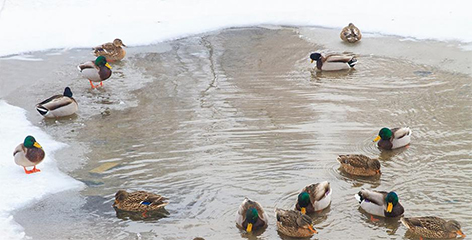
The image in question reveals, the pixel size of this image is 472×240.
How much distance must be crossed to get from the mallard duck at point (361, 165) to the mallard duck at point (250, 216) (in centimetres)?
159

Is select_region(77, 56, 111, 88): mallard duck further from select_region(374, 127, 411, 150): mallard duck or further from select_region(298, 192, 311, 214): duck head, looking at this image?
select_region(298, 192, 311, 214): duck head

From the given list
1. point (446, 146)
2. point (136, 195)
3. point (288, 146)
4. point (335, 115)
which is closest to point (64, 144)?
point (136, 195)

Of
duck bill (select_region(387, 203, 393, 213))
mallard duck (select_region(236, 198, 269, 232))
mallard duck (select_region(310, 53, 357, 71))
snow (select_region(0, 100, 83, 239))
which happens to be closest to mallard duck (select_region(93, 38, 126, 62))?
snow (select_region(0, 100, 83, 239))

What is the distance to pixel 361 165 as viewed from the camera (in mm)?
7672

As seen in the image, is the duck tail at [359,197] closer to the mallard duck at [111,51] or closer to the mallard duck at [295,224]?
the mallard duck at [295,224]

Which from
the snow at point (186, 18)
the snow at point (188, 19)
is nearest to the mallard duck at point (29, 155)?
the snow at point (188, 19)

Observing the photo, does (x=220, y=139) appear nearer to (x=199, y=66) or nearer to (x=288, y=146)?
(x=288, y=146)

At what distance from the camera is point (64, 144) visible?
354 inches

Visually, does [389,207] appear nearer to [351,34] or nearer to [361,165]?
[361,165]

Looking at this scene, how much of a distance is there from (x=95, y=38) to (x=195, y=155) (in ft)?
24.6

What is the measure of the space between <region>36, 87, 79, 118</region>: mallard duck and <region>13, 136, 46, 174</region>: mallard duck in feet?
6.57

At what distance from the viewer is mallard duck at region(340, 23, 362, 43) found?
1377 centimetres

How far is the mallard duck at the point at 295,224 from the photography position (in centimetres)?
630

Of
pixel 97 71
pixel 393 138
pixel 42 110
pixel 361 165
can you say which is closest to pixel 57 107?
pixel 42 110
